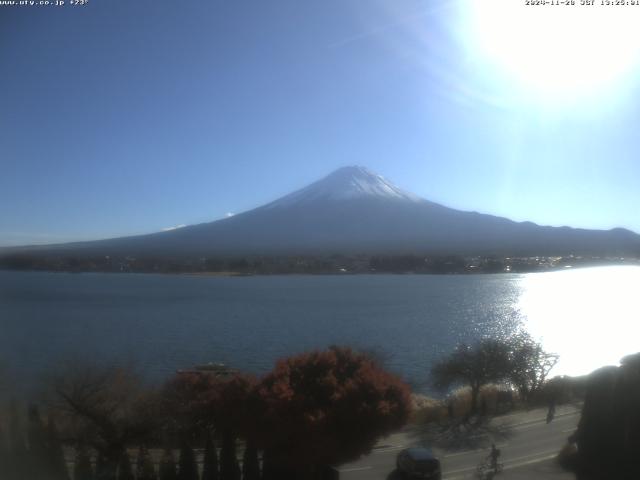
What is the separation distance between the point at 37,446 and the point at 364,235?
8.55m

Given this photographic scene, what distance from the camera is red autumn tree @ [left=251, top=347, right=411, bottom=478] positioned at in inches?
154

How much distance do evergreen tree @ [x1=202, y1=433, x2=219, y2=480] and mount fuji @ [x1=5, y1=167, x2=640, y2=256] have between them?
4.97m

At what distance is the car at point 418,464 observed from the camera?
384 cm

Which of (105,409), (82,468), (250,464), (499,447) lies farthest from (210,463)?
(499,447)

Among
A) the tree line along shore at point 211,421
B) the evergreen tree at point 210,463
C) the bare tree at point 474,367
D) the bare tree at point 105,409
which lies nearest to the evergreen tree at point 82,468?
the tree line along shore at point 211,421

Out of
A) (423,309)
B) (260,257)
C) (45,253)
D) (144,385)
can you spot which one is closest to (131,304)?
(45,253)

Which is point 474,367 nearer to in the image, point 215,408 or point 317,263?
point 215,408

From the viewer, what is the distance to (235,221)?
49.5ft

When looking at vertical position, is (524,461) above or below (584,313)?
below

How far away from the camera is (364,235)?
11.8 m

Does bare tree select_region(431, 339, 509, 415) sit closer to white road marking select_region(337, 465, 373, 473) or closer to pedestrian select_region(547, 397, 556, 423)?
pedestrian select_region(547, 397, 556, 423)

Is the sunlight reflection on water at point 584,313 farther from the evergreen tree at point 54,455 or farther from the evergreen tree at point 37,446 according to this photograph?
the evergreen tree at point 37,446

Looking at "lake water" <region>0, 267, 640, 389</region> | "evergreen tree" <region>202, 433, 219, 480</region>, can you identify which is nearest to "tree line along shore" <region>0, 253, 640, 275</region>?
"lake water" <region>0, 267, 640, 389</region>

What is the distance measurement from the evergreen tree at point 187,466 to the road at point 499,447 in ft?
3.52
